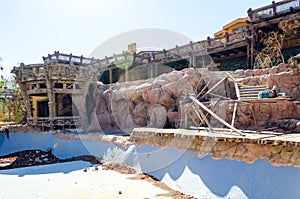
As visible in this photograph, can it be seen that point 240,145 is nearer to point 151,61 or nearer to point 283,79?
point 283,79

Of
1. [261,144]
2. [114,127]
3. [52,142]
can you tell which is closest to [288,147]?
[261,144]

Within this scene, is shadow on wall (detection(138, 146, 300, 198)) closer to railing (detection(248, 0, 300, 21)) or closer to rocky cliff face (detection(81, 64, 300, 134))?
rocky cliff face (detection(81, 64, 300, 134))

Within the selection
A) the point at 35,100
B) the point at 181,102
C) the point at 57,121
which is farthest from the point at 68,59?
the point at 181,102

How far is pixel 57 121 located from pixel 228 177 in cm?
1260

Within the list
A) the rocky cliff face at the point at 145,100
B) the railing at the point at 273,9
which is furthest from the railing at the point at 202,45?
the rocky cliff face at the point at 145,100

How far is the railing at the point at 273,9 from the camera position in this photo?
12.0 metres

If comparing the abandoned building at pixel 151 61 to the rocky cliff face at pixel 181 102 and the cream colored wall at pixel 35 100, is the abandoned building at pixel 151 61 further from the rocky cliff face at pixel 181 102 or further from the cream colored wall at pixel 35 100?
the rocky cliff face at pixel 181 102

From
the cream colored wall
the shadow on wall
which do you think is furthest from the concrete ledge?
the cream colored wall

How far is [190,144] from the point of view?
24.7ft

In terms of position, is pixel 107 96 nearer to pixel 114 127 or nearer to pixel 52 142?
pixel 114 127

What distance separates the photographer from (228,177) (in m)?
6.19

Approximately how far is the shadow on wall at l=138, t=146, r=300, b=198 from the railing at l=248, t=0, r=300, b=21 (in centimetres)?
987

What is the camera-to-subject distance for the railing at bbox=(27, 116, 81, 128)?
15277mm

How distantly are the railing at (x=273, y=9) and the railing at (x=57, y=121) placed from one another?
13.0m
